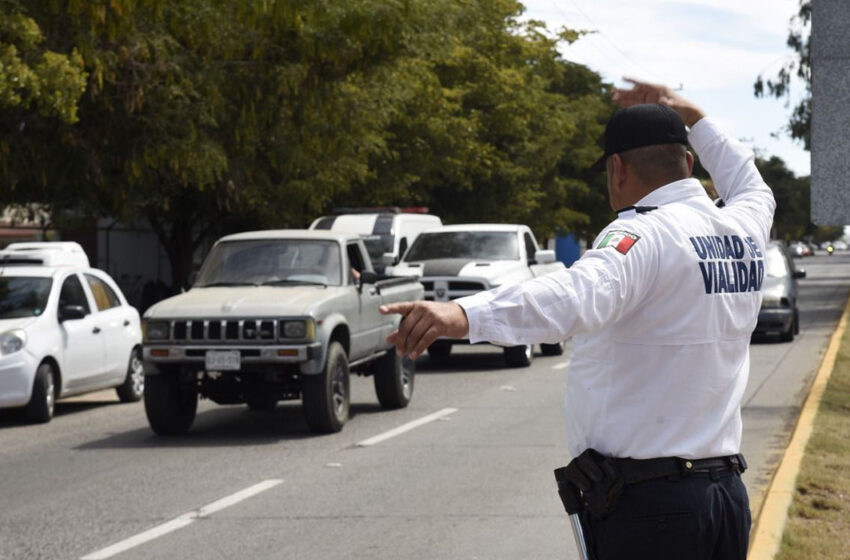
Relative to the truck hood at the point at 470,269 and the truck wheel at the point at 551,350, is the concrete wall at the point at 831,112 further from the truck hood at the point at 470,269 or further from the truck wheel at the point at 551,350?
the truck wheel at the point at 551,350

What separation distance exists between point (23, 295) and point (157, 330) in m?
3.02

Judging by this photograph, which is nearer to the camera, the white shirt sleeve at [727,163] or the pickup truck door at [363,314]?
the white shirt sleeve at [727,163]

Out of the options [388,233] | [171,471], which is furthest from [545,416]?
[388,233]

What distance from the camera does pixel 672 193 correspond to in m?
3.63

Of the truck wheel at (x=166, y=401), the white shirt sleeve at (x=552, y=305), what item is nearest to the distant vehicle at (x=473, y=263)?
the truck wheel at (x=166, y=401)

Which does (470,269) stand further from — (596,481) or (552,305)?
(552,305)

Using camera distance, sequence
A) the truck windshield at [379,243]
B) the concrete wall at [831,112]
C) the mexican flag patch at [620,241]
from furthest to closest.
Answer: the truck windshield at [379,243]
the concrete wall at [831,112]
the mexican flag patch at [620,241]

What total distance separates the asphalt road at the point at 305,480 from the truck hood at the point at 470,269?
12.7ft

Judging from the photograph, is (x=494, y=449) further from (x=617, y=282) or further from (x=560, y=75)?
(x=560, y=75)

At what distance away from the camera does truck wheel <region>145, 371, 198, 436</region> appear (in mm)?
12758

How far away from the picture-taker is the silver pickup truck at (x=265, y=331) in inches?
494

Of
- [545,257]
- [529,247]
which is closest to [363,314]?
[545,257]

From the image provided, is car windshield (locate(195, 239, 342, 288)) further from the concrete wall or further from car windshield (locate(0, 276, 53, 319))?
the concrete wall

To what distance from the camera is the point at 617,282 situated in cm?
325
